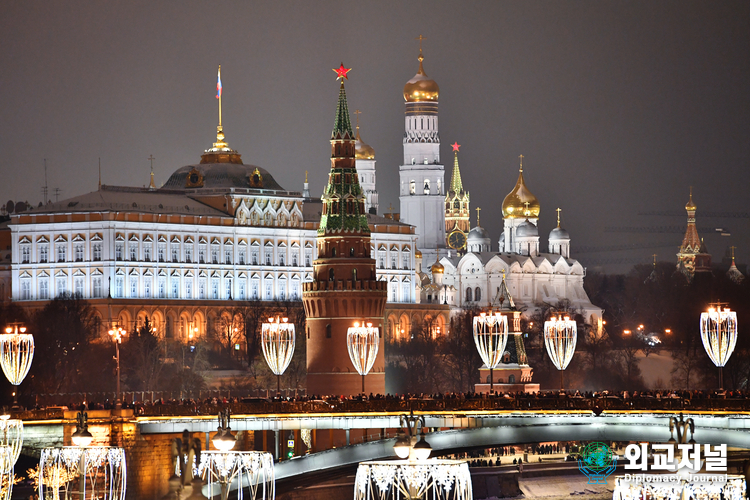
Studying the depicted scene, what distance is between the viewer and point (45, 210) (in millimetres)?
189750

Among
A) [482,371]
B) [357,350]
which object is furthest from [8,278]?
[357,350]

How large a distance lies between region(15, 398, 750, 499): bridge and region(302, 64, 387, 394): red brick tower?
3394cm

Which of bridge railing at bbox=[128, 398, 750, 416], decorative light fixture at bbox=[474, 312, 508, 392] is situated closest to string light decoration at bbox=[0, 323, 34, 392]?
bridge railing at bbox=[128, 398, 750, 416]

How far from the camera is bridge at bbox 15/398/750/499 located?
9912cm

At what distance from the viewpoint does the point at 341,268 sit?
138875 millimetres

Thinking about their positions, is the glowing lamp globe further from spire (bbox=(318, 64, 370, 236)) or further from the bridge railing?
spire (bbox=(318, 64, 370, 236))

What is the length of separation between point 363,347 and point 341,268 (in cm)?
829

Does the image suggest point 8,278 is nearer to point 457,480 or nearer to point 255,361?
point 255,361

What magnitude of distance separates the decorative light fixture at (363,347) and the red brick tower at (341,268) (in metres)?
3.06

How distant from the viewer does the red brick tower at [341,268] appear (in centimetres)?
13788
